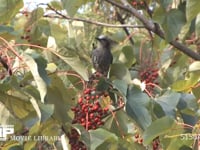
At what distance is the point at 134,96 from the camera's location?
1271 mm

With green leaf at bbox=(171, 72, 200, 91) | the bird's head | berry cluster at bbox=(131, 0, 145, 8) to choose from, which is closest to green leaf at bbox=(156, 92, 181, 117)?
green leaf at bbox=(171, 72, 200, 91)

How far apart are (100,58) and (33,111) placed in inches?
30.7

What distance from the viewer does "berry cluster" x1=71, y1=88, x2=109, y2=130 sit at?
130cm

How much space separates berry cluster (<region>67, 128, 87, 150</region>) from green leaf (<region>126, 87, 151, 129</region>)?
0.15 meters

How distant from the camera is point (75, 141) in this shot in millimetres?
1318

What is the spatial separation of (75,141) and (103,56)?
2.44ft

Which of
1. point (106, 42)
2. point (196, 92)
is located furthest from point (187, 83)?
point (106, 42)

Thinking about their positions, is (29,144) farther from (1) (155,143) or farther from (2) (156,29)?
(2) (156,29)

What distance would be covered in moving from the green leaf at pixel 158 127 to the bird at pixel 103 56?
0.72 metres

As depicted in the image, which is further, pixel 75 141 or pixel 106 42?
pixel 106 42

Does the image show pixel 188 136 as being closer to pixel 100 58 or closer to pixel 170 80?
pixel 170 80

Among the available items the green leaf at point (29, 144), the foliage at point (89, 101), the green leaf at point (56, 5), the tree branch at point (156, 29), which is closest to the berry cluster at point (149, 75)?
the foliage at point (89, 101)

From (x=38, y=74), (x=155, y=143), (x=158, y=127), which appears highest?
(x=38, y=74)

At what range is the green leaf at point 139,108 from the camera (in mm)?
1241
